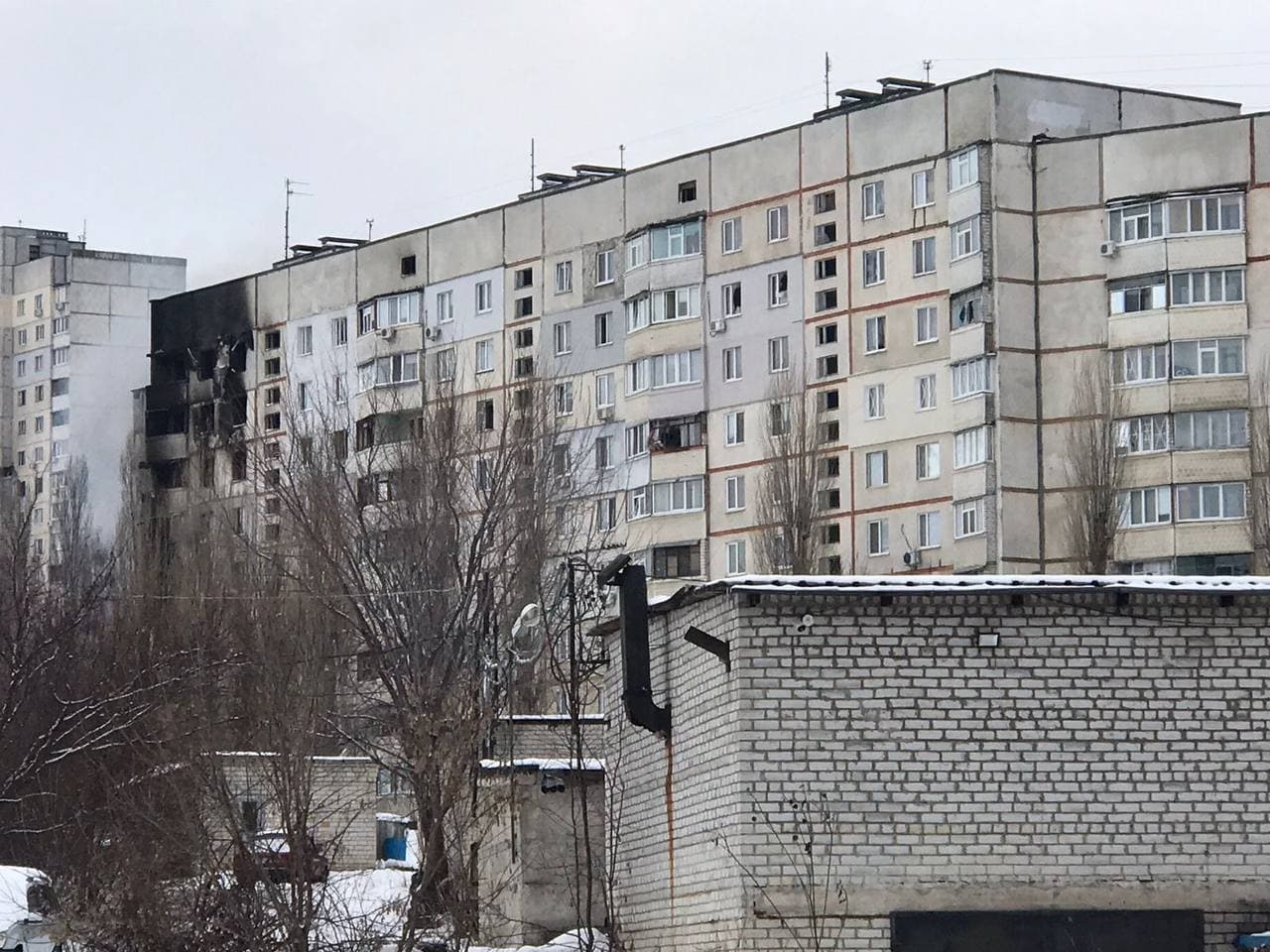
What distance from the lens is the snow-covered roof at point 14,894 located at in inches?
779

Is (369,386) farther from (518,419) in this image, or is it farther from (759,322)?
(518,419)

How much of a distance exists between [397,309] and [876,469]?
15349 mm

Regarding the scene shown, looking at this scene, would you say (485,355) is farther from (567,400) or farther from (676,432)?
(676,432)

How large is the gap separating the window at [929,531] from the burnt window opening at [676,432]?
6.12m

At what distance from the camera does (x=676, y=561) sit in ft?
164

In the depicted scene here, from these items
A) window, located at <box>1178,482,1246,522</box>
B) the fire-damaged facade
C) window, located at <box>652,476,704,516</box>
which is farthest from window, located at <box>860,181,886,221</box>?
the fire-damaged facade

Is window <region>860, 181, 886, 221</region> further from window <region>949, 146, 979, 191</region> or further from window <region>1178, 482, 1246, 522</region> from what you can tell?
window <region>1178, 482, 1246, 522</region>

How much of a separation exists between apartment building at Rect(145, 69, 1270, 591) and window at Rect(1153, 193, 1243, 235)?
5 centimetres

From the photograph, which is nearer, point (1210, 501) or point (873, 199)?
point (1210, 501)

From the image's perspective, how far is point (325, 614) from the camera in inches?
1393

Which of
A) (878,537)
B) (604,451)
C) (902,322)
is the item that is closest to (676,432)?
(604,451)

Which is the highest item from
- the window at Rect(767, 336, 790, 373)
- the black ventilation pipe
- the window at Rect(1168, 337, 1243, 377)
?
the window at Rect(767, 336, 790, 373)

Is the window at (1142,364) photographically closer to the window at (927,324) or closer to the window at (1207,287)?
the window at (1207,287)

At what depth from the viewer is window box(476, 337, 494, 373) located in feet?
182
